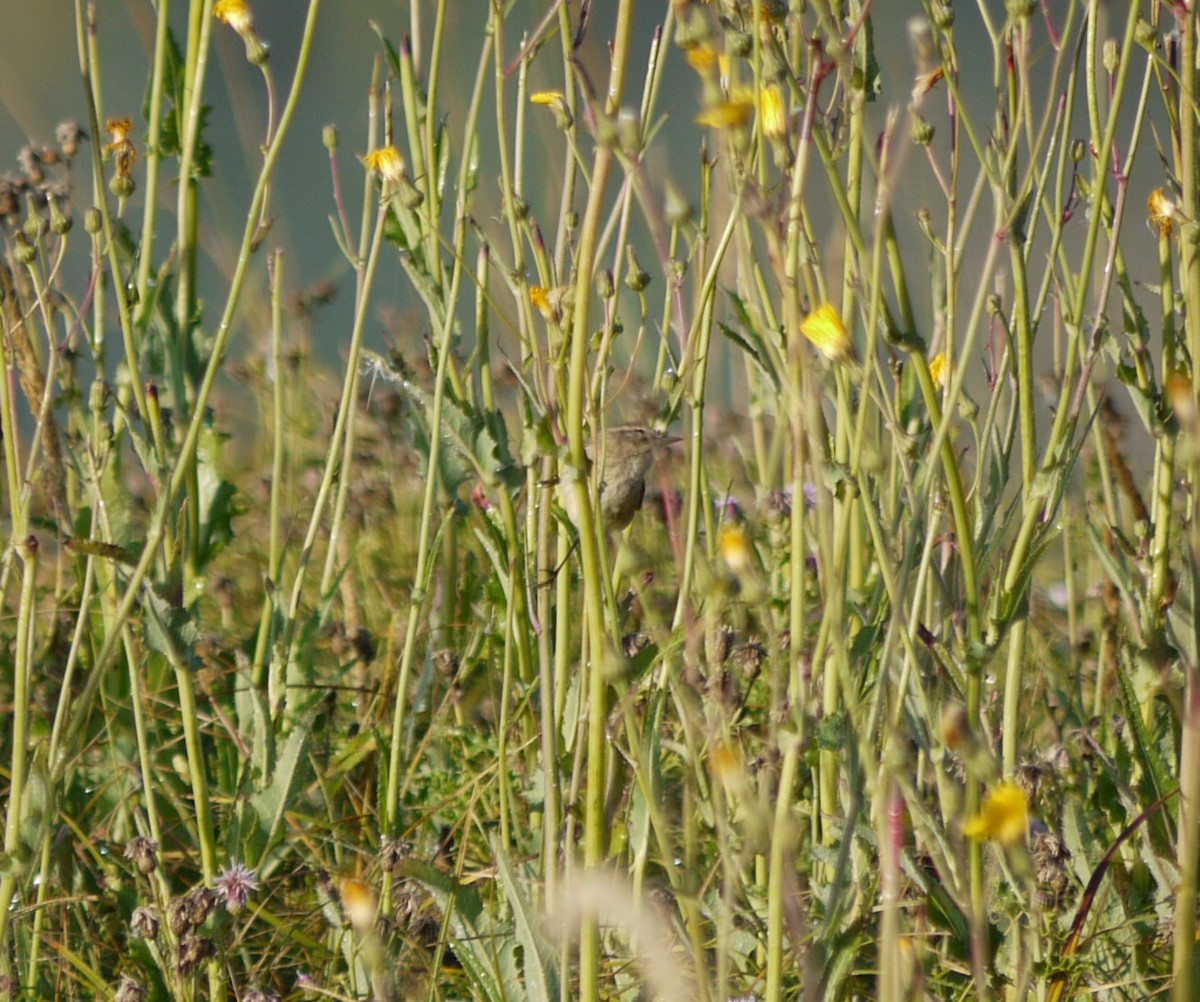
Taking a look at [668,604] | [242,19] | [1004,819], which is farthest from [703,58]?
[668,604]

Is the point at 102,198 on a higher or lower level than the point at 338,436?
higher

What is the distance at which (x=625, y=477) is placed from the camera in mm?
2174

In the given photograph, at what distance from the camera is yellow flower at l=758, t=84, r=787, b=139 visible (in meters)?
1.13

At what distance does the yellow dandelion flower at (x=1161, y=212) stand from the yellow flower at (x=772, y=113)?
492 mm

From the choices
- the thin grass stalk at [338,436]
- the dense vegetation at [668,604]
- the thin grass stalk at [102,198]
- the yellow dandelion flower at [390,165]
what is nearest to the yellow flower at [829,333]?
the dense vegetation at [668,604]

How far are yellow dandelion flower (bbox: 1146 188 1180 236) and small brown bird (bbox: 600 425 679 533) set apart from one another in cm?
76

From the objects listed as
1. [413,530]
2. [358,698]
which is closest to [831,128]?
[358,698]

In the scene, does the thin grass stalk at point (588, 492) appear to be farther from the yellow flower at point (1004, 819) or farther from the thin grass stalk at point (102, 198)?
the thin grass stalk at point (102, 198)

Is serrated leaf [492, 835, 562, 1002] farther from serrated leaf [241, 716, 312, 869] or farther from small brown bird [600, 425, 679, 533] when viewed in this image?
small brown bird [600, 425, 679, 533]

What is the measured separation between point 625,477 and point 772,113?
1.07 meters

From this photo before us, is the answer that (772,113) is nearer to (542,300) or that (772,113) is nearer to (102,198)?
(542,300)

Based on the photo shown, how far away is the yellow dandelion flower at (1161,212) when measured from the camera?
145 centimetres

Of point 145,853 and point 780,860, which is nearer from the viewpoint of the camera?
point 780,860

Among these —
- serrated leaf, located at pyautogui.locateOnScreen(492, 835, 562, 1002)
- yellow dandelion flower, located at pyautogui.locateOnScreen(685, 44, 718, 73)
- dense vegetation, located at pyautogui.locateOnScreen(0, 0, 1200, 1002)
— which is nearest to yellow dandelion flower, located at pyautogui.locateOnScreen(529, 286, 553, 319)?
dense vegetation, located at pyautogui.locateOnScreen(0, 0, 1200, 1002)
